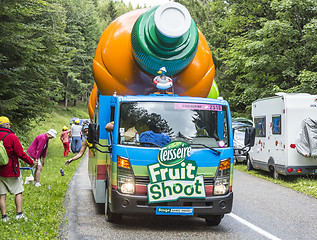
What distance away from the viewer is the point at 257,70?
20.8 m

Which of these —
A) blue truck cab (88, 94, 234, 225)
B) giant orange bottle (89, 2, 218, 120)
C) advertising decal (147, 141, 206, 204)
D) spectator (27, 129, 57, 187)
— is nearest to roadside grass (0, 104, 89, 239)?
spectator (27, 129, 57, 187)

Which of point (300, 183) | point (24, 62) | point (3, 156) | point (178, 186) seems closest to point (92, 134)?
point (3, 156)

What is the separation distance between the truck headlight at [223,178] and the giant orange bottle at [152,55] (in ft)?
6.19

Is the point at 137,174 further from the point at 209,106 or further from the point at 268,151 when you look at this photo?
the point at 268,151

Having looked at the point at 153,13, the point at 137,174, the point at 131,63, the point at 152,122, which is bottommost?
the point at 137,174

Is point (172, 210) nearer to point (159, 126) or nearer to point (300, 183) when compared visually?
point (159, 126)

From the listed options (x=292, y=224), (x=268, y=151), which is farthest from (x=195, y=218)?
(x=268, y=151)

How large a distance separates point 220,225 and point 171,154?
1.94 m

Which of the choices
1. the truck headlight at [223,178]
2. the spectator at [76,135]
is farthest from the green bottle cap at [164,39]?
the spectator at [76,135]

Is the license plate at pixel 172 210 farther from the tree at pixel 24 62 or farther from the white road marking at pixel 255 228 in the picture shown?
the tree at pixel 24 62

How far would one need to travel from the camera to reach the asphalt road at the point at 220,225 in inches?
268

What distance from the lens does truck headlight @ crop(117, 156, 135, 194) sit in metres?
6.71

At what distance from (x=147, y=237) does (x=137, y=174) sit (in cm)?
101

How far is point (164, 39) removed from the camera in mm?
7547
